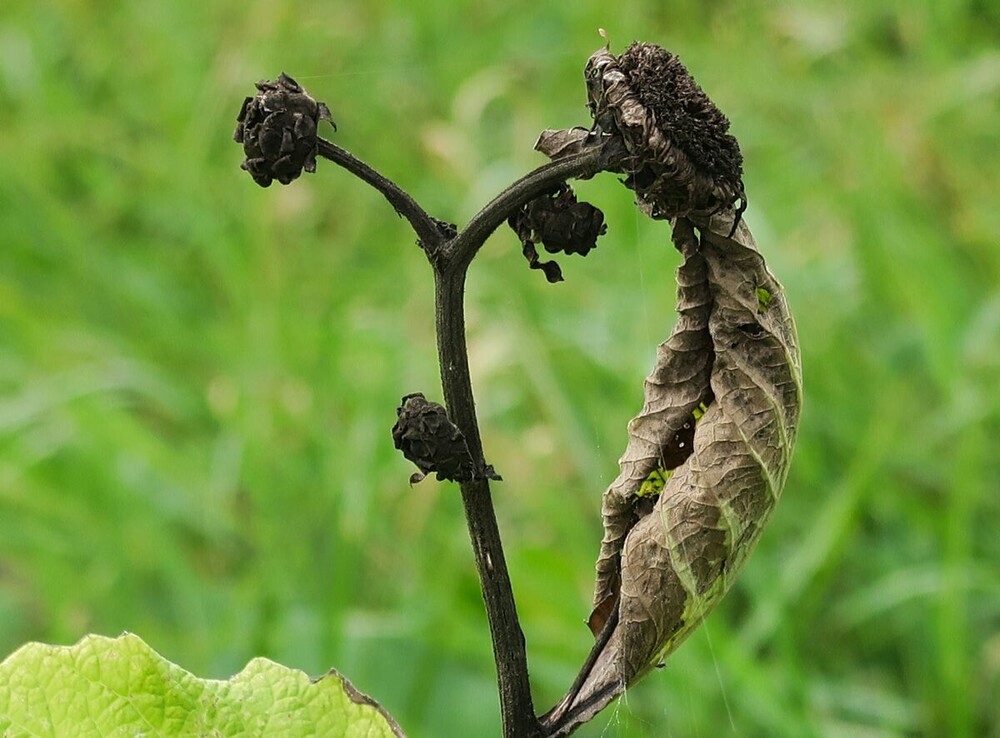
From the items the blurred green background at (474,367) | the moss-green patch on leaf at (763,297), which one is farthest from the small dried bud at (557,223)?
the blurred green background at (474,367)

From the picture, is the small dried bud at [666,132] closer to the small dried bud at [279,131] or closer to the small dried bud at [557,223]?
the small dried bud at [557,223]

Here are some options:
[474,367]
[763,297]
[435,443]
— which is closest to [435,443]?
[435,443]

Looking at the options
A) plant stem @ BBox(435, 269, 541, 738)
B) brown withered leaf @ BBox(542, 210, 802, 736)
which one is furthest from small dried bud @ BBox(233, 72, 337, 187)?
brown withered leaf @ BBox(542, 210, 802, 736)

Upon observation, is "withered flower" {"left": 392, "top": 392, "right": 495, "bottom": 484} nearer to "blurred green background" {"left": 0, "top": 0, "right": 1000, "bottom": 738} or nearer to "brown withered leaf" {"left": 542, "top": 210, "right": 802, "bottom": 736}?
"brown withered leaf" {"left": 542, "top": 210, "right": 802, "bottom": 736}

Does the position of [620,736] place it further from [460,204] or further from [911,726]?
[460,204]

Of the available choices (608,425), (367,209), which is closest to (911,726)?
(608,425)

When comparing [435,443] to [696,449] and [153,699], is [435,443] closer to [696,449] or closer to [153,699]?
[696,449]
